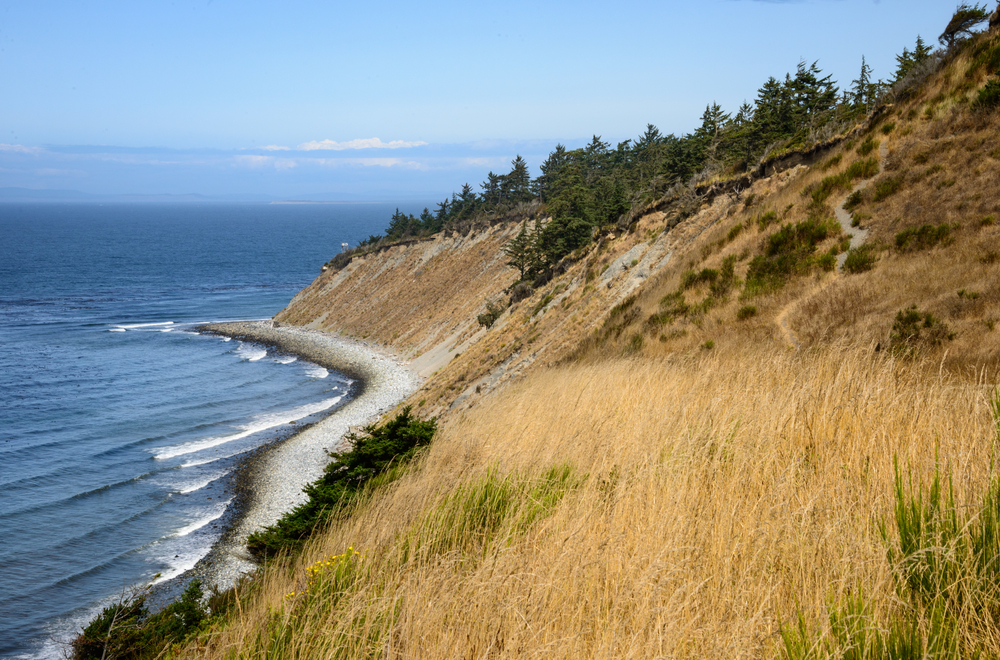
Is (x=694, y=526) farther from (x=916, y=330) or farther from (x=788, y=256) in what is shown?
(x=788, y=256)

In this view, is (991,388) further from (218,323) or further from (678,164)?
(218,323)

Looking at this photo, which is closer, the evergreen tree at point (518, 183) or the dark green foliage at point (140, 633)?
the dark green foliage at point (140, 633)

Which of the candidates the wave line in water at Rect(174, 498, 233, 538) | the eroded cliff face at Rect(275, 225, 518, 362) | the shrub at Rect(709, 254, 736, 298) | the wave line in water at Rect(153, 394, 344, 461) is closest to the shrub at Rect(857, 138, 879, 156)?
the shrub at Rect(709, 254, 736, 298)

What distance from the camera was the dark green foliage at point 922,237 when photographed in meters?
15.1

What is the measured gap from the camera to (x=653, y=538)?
146 inches

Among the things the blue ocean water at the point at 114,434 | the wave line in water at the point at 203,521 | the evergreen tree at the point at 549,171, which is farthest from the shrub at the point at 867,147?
the evergreen tree at the point at 549,171

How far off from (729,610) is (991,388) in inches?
172

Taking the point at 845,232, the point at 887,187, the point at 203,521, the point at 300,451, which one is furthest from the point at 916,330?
the point at 300,451

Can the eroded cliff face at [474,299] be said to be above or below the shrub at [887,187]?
below

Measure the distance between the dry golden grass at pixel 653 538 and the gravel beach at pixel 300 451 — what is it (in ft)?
34.2

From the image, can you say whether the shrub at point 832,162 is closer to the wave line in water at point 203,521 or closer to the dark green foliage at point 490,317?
the dark green foliage at point 490,317

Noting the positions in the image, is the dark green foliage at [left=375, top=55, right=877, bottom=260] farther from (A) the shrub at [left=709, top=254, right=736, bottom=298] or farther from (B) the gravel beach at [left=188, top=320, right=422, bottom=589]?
(B) the gravel beach at [left=188, top=320, right=422, bottom=589]

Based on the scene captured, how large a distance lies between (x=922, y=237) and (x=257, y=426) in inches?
1356

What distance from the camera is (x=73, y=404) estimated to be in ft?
131
